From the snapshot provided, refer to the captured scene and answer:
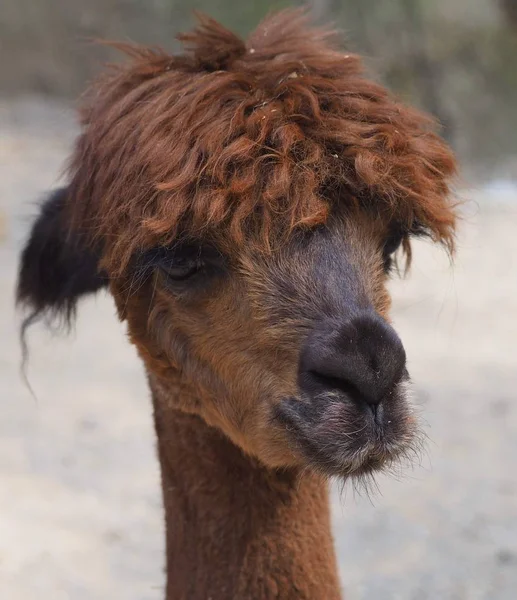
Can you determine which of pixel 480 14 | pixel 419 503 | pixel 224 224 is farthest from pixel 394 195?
pixel 480 14

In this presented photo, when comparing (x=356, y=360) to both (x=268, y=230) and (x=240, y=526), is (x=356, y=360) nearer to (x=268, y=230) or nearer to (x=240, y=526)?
(x=268, y=230)

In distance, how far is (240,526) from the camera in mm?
2561

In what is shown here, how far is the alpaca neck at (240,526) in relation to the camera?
254 cm

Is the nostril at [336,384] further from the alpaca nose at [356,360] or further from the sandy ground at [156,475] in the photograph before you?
the sandy ground at [156,475]

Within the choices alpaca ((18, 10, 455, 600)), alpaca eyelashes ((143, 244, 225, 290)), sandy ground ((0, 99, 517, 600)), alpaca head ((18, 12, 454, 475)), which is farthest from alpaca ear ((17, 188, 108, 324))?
alpaca eyelashes ((143, 244, 225, 290))

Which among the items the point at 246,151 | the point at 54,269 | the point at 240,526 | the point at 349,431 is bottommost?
the point at 240,526

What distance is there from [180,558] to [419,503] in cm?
306

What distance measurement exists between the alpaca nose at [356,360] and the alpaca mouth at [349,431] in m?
0.03

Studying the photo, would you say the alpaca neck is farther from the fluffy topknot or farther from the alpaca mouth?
the fluffy topknot

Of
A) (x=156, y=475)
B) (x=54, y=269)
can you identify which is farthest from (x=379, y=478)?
(x=54, y=269)

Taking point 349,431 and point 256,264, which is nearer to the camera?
point 349,431

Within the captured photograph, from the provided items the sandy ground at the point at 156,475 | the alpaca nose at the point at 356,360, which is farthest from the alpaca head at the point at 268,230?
the sandy ground at the point at 156,475

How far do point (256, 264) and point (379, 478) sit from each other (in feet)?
12.2

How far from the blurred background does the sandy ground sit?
1 cm
